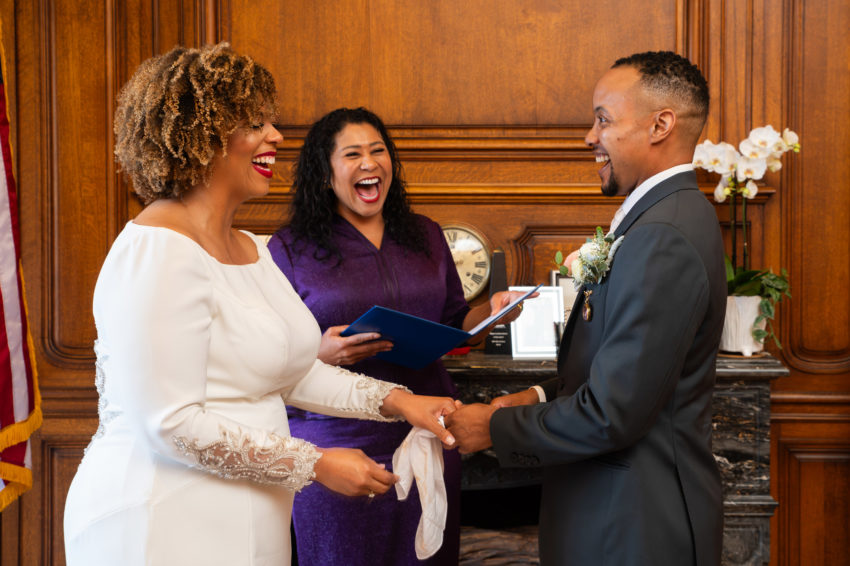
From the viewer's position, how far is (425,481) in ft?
6.27

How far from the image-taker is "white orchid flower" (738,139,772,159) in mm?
3025

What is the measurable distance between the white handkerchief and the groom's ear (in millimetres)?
893

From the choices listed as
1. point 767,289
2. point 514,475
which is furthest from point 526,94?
point 514,475

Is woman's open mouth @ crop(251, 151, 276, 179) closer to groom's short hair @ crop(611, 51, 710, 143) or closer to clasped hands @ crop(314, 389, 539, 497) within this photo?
clasped hands @ crop(314, 389, 539, 497)

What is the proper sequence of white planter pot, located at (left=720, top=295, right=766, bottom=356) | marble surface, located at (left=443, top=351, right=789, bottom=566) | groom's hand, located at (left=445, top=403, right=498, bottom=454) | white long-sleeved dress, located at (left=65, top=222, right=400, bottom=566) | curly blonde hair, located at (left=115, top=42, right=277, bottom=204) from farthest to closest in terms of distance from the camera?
1. white planter pot, located at (left=720, top=295, right=766, bottom=356)
2. marble surface, located at (left=443, top=351, right=789, bottom=566)
3. groom's hand, located at (left=445, top=403, right=498, bottom=454)
4. curly blonde hair, located at (left=115, top=42, right=277, bottom=204)
5. white long-sleeved dress, located at (left=65, top=222, right=400, bottom=566)

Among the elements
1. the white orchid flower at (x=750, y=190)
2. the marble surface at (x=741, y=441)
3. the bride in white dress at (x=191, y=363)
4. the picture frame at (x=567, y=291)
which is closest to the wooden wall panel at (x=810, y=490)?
the marble surface at (x=741, y=441)

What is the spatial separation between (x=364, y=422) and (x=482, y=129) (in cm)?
156

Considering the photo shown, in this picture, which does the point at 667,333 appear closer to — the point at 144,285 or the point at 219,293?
the point at 219,293

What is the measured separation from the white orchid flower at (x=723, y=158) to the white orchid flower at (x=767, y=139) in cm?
10

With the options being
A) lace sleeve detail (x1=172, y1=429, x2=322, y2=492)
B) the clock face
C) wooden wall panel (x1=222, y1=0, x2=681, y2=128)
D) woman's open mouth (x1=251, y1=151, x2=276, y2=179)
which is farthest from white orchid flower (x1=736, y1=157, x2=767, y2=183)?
lace sleeve detail (x1=172, y1=429, x2=322, y2=492)

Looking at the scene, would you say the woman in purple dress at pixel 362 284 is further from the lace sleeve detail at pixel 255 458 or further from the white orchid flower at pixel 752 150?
the white orchid flower at pixel 752 150

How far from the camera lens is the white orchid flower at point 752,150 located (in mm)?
3025

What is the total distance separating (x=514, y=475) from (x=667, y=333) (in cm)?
173

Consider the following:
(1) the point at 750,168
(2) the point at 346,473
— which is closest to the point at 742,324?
(1) the point at 750,168
